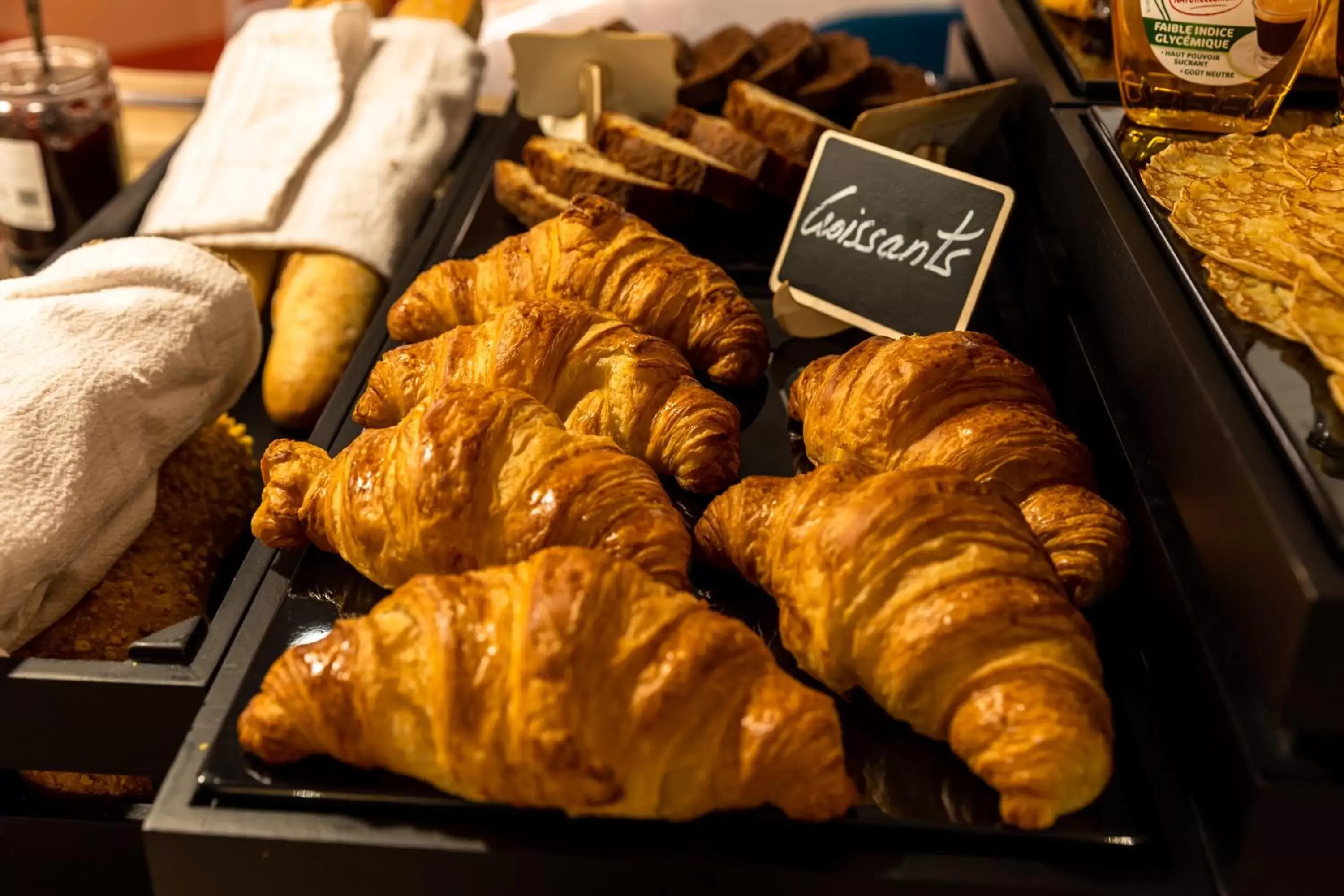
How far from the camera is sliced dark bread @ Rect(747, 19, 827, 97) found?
2020mm

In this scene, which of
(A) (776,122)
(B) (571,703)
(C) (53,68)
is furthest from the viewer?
(C) (53,68)

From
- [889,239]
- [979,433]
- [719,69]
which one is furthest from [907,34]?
[979,433]

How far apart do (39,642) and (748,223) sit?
1037 mm

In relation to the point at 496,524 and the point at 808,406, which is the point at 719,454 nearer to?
the point at 808,406

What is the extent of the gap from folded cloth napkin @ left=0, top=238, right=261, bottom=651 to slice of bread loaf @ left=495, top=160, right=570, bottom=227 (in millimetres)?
406

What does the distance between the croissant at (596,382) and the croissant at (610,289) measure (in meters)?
0.10

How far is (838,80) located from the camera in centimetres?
202

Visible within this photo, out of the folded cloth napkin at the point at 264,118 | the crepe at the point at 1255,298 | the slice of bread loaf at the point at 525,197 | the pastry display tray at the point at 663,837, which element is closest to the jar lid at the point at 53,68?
the folded cloth napkin at the point at 264,118

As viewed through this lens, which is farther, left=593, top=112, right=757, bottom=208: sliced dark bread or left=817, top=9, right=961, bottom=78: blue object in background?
left=817, top=9, right=961, bottom=78: blue object in background

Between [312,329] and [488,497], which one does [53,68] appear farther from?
[488,497]

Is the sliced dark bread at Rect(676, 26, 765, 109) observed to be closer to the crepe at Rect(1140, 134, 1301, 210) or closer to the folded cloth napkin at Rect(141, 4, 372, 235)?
the folded cloth napkin at Rect(141, 4, 372, 235)

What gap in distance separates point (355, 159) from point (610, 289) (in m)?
0.71

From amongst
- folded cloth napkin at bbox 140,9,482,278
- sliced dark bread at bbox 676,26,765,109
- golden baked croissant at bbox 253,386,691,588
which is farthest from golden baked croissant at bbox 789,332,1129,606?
sliced dark bread at bbox 676,26,765,109

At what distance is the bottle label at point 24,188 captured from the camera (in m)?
1.90
